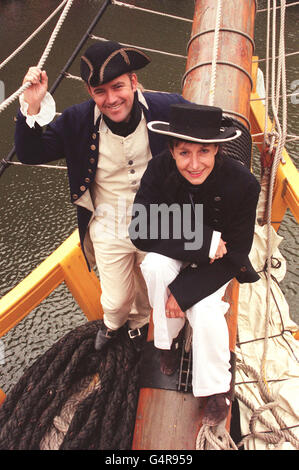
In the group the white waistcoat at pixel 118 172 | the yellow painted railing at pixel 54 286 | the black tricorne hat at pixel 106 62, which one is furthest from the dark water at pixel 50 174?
the black tricorne hat at pixel 106 62

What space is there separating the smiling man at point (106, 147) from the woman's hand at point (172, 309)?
430mm

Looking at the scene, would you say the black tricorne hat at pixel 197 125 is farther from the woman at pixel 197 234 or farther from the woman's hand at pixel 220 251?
the woman's hand at pixel 220 251

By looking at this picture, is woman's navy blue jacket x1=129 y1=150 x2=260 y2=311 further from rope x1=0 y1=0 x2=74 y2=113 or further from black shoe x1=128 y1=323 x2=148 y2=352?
black shoe x1=128 y1=323 x2=148 y2=352

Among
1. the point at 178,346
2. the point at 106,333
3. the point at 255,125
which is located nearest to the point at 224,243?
the point at 178,346

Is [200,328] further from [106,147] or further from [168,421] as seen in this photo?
[106,147]

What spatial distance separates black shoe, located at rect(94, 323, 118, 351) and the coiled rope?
3 cm

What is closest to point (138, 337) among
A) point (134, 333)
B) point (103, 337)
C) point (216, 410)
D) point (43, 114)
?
point (134, 333)

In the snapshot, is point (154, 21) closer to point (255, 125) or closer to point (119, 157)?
point (255, 125)

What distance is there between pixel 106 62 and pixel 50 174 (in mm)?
2084

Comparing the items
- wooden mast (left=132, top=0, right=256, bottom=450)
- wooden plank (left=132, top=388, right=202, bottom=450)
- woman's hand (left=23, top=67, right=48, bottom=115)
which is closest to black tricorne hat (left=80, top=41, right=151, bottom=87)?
woman's hand (left=23, top=67, right=48, bottom=115)

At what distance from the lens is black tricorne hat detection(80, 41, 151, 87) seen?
106 centimetres

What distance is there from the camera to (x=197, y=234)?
1.03 metres

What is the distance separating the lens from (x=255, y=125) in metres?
2.45

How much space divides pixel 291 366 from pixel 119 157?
1.11 m
